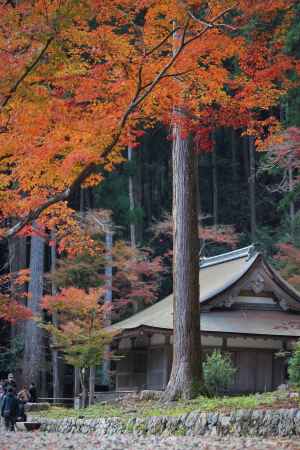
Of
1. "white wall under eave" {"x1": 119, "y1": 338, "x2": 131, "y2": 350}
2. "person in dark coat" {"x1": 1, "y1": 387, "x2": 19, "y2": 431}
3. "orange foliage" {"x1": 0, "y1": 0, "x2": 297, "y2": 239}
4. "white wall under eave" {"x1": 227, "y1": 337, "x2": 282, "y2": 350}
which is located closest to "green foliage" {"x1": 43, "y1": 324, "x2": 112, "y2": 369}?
"white wall under eave" {"x1": 119, "y1": 338, "x2": 131, "y2": 350}

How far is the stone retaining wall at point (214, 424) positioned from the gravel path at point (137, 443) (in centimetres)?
29

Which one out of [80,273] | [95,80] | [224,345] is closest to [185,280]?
[95,80]

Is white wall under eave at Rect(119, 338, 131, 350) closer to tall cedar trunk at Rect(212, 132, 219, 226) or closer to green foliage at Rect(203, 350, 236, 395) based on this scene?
green foliage at Rect(203, 350, 236, 395)

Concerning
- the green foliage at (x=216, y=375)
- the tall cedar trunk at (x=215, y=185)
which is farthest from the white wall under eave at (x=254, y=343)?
the tall cedar trunk at (x=215, y=185)

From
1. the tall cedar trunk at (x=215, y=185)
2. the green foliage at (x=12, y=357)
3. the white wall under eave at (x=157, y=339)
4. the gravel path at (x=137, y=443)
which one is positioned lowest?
the gravel path at (x=137, y=443)

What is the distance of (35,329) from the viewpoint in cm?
2831

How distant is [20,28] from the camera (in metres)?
9.59

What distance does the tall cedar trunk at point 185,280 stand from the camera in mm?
14336

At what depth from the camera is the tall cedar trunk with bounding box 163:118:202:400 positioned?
1434 cm

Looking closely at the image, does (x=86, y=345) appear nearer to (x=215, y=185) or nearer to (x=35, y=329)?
(x=35, y=329)

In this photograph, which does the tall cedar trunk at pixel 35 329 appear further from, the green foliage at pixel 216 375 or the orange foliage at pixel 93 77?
the orange foliage at pixel 93 77

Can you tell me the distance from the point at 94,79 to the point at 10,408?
281 inches

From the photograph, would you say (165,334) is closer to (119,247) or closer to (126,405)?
(126,405)

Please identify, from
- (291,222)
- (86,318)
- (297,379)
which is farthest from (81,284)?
(297,379)
